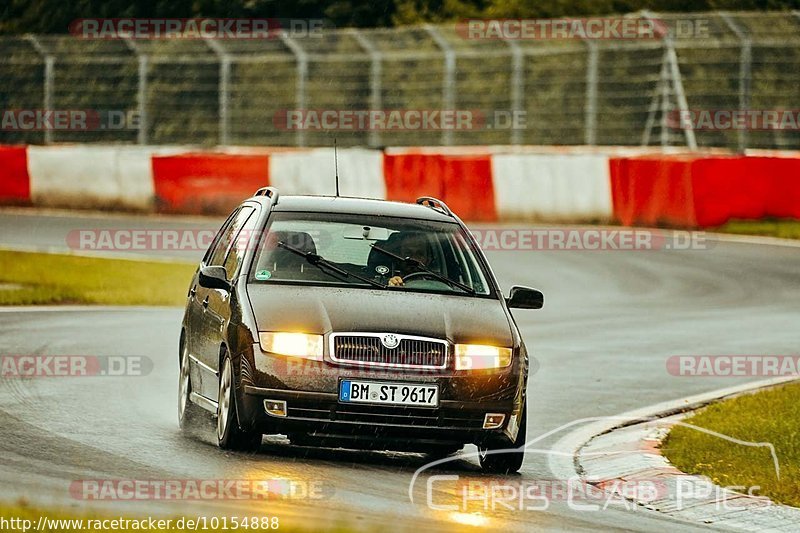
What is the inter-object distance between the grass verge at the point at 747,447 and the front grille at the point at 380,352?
1654 mm

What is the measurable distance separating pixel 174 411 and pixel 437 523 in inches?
168

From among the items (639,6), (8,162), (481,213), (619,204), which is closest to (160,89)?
(8,162)

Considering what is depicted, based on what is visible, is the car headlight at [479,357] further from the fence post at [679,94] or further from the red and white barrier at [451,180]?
the fence post at [679,94]

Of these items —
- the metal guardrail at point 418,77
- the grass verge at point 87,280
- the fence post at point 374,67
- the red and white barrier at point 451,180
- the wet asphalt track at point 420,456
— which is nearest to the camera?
the wet asphalt track at point 420,456

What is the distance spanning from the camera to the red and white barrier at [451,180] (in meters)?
26.3

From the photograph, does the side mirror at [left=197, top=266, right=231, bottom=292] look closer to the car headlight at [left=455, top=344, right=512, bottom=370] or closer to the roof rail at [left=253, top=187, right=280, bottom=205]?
the roof rail at [left=253, top=187, right=280, bottom=205]

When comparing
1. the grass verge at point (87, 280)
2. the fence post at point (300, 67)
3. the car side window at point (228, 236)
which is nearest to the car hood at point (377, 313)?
the car side window at point (228, 236)

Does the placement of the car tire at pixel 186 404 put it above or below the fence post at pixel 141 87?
below

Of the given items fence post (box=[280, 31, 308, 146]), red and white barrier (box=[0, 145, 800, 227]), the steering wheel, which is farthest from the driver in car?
fence post (box=[280, 31, 308, 146])

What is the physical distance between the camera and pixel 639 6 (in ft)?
140

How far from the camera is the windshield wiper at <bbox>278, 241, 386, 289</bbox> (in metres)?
10.3

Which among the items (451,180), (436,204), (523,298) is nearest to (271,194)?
(436,204)

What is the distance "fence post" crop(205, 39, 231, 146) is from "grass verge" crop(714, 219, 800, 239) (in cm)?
985

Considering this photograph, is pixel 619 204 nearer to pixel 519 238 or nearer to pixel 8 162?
pixel 519 238
